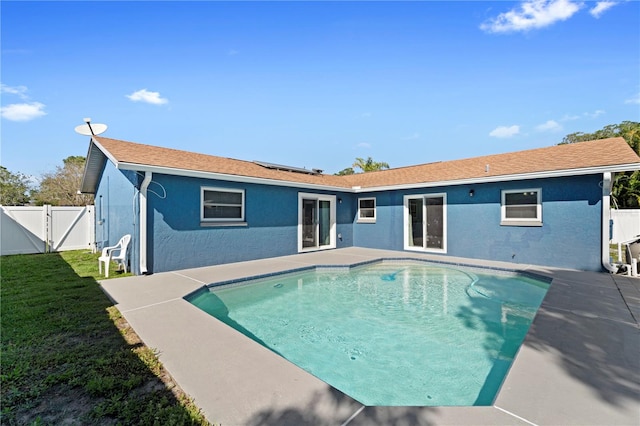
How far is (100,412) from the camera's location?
227 cm

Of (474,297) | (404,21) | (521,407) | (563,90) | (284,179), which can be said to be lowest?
(474,297)

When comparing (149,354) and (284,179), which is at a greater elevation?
(284,179)

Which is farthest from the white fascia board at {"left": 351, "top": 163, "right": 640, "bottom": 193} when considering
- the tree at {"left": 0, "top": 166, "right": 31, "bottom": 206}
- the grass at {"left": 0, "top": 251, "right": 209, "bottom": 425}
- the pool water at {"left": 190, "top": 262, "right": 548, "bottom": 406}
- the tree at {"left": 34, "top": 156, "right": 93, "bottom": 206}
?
the tree at {"left": 0, "top": 166, "right": 31, "bottom": 206}

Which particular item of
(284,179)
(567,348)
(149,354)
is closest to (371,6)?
(284,179)

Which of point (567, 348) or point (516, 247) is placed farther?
point (516, 247)

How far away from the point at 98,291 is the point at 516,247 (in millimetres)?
11839

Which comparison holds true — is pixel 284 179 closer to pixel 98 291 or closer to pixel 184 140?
pixel 98 291

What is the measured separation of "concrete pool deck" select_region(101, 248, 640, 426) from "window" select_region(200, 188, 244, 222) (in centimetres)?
411

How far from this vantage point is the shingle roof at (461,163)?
25.1ft

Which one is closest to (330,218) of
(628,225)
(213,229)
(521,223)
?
(213,229)

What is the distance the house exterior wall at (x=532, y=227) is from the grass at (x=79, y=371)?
10.4m

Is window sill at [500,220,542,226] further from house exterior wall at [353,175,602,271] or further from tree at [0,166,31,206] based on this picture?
tree at [0,166,31,206]

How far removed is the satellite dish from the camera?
9.27 m

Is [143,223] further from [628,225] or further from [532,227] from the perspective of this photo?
[628,225]
